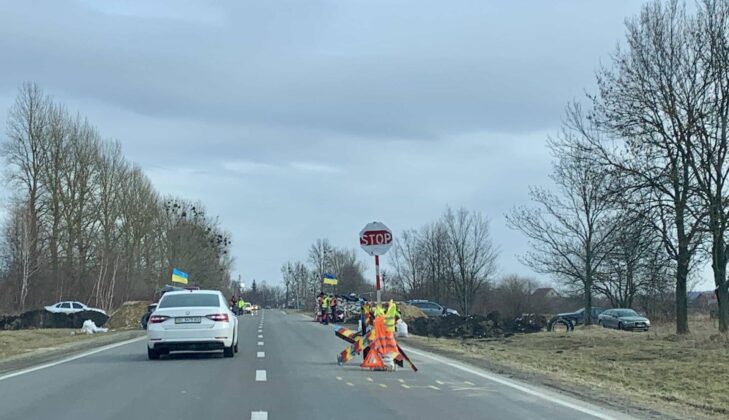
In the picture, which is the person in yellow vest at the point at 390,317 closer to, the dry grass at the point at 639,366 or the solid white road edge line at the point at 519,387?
the solid white road edge line at the point at 519,387

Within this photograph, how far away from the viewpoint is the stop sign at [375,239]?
18500mm

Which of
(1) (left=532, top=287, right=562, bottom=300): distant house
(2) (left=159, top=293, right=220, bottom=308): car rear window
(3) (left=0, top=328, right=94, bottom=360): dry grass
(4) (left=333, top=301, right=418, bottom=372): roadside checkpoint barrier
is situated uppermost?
(1) (left=532, top=287, right=562, bottom=300): distant house

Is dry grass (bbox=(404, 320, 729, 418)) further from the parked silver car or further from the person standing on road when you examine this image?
the person standing on road

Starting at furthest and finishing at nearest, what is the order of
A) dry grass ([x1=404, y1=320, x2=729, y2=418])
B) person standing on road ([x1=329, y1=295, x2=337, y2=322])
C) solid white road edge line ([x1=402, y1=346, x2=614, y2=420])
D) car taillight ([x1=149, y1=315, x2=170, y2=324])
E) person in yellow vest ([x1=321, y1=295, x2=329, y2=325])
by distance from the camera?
1. person standing on road ([x1=329, y1=295, x2=337, y2=322])
2. person in yellow vest ([x1=321, y1=295, x2=329, y2=325])
3. car taillight ([x1=149, y1=315, x2=170, y2=324])
4. dry grass ([x1=404, y1=320, x2=729, y2=418])
5. solid white road edge line ([x1=402, y1=346, x2=614, y2=420])

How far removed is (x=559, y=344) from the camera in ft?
89.4

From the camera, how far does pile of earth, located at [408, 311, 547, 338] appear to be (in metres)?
34.9

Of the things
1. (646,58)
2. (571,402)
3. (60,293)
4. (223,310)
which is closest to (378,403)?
(571,402)

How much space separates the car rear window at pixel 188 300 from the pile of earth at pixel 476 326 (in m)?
18.5

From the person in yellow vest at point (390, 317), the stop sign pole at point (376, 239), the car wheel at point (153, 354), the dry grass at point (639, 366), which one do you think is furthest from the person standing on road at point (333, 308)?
the person in yellow vest at point (390, 317)

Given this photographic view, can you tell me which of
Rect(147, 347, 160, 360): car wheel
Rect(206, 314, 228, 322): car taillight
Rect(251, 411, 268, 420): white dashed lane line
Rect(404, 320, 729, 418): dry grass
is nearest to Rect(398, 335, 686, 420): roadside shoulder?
Rect(404, 320, 729, 418): dry grass

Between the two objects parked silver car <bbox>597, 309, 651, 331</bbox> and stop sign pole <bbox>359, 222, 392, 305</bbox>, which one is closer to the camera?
stop sign pole <bbox>359, 222, 392, 305</bbox>

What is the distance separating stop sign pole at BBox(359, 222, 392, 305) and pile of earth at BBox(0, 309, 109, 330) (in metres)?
32.0

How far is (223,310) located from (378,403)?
7504 mm

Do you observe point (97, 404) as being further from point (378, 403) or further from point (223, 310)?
point (223, 310)
